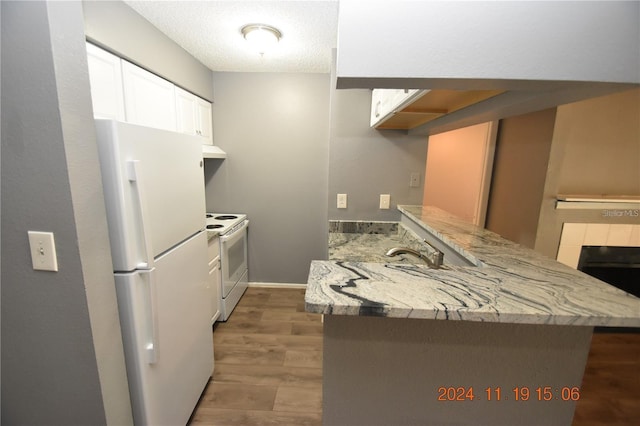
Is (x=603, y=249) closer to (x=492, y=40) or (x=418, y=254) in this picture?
(x=418, y=254)

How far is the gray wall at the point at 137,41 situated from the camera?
4.32ft

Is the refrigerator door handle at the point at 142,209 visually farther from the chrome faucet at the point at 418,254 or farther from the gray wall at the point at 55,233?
the chrome faucet at the point at 418,254

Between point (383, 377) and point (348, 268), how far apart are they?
33 cm

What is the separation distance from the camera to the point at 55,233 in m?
0.89

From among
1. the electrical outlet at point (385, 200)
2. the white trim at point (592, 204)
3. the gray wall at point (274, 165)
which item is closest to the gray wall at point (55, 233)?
the electrical outlet at point (385, 200)

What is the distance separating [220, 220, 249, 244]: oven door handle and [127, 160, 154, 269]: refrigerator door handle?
1.27 m

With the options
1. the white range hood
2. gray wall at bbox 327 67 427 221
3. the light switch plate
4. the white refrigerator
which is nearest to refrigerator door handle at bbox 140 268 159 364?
the white refrigerator

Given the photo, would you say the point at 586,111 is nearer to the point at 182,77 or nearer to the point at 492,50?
the point at 492,50

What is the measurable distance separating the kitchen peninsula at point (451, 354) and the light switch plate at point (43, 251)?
953 mm

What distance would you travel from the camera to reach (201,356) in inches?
62.5

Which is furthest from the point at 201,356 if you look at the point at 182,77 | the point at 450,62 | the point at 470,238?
the point at 182,77

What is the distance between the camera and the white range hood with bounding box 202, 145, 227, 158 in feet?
7.88

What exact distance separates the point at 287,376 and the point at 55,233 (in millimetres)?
1624

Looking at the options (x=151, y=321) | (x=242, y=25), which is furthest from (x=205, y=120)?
(x=151, y=321)
